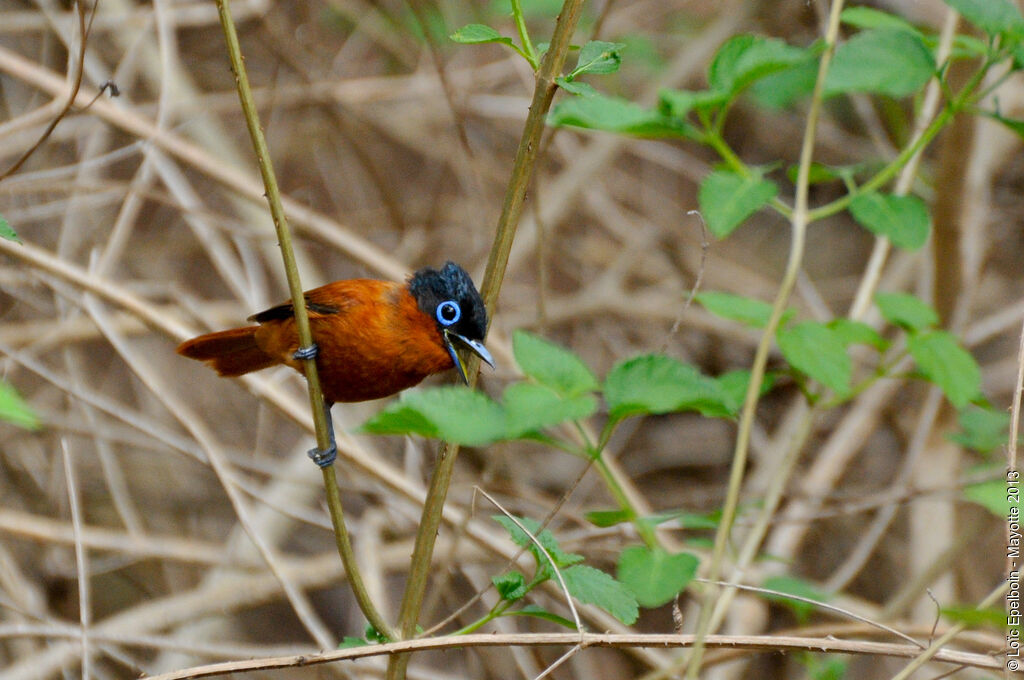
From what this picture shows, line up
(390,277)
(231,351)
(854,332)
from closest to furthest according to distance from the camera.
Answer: (854,332) < (231,351) < (390,277)

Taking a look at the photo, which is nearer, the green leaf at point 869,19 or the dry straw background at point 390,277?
the green leaf at point 869,19

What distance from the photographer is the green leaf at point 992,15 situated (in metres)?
2.15

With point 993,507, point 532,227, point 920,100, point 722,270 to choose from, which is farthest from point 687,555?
point 722,270

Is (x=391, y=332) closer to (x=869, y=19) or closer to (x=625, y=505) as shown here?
(x=625, y=505)

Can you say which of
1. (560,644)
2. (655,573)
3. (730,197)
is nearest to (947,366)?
(730,197)

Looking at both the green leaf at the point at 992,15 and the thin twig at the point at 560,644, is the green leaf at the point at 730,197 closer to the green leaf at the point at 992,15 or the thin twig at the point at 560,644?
the green leaf at the point at 992,15

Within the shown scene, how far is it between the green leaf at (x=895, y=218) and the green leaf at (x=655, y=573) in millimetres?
979

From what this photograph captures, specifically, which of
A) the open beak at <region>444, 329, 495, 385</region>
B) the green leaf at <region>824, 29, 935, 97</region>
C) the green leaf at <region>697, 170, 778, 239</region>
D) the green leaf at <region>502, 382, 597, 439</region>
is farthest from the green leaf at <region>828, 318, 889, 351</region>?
the green leaf at <region>502, 382, 597, 439</region>

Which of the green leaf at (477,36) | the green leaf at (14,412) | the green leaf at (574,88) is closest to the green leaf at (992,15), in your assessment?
the green leaf at (574,88)

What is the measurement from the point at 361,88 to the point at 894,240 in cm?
404

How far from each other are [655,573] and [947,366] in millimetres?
1123

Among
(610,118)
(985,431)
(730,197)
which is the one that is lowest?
(985,431)

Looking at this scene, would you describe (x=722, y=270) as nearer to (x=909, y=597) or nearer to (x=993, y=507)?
(x=909, y=597)

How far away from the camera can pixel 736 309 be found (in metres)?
2.53
